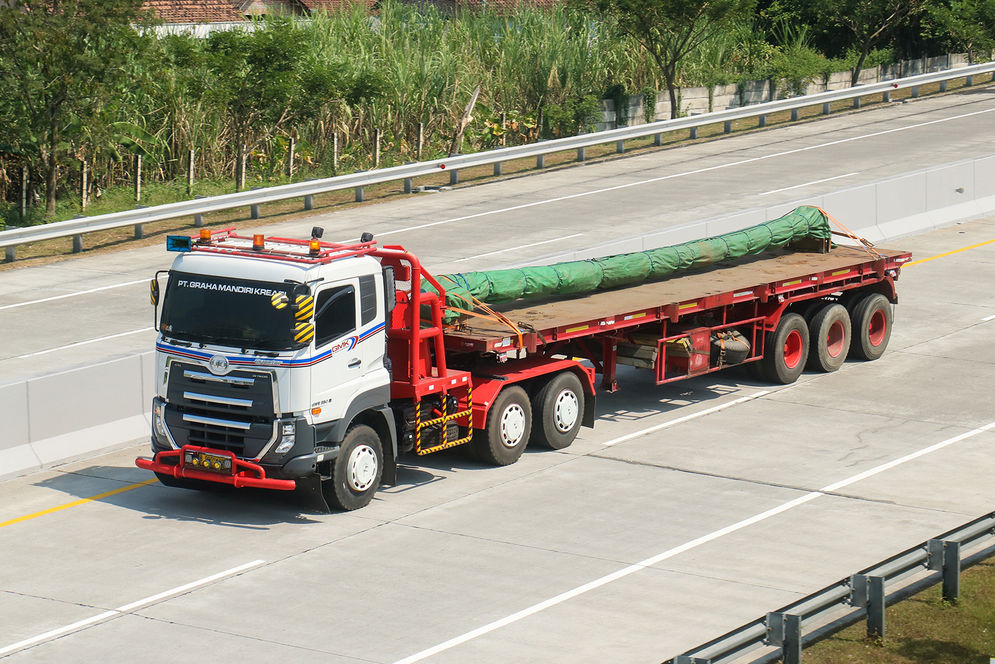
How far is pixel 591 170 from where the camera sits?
3666 centimetres

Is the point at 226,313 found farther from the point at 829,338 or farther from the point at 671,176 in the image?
the point at 671,176

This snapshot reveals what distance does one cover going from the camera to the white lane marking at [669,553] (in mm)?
10805

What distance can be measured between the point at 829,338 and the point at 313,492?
896 centimetres

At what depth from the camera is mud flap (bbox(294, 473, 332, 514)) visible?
13.8 m

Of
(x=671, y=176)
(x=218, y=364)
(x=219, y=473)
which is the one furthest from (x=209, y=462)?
(x=671, y=176)

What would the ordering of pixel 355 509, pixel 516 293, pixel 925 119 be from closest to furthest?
1. pixel 355 509
2. pixel 516 293
3. pixel 925 119

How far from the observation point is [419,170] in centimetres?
3359

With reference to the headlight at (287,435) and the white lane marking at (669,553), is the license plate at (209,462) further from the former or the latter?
the white lane marking at (669,553)

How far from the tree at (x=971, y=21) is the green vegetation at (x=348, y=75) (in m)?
0.08

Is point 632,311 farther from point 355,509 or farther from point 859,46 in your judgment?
point 859,46

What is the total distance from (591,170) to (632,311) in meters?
20.3

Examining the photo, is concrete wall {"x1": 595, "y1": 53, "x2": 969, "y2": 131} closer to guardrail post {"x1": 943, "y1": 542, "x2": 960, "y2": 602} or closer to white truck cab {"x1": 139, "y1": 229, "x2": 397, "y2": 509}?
white truck cab {"x1": 139, "y1": 229, "x2": 397, "y2": 509}

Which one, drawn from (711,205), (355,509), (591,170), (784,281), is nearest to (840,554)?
(355,509)

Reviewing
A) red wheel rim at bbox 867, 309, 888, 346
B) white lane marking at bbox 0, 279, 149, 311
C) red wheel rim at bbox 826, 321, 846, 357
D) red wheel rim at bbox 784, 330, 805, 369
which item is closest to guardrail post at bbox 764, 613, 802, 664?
red wheel rim at bbox 784, 330, 805, 369
